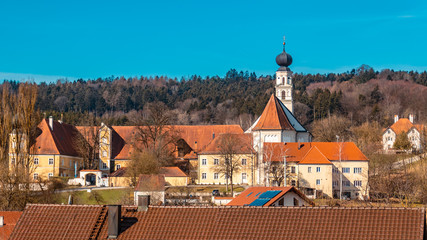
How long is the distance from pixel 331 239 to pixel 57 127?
64.1 meters

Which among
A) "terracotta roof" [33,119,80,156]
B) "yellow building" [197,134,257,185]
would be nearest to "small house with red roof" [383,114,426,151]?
"yellow building" [197,134,257,185]

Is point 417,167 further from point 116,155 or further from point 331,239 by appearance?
point 331,239

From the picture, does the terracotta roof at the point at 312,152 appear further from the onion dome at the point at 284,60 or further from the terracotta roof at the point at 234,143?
the onion dome at the point at 284,60

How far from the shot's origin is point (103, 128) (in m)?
84.6

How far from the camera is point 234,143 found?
75.9 meters

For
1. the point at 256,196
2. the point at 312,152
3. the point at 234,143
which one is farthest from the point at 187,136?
the point at 256,196

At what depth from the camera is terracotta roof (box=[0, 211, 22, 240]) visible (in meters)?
33.6

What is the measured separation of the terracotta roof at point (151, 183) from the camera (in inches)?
2339

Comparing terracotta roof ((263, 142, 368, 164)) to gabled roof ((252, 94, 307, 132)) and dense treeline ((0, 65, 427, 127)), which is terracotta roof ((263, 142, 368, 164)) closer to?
gabled roof ((252, 94, 307, 132))

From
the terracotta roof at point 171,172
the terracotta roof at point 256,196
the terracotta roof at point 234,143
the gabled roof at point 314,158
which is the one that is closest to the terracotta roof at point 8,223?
the terracotta roof at point 256,196

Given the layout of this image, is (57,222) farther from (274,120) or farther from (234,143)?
(274,120)

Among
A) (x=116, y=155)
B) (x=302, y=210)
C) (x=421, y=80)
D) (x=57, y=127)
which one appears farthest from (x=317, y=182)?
(x=421, y=80)

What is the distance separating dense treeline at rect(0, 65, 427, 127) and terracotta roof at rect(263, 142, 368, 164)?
41.2m

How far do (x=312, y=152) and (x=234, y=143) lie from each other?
9678 millimetres
